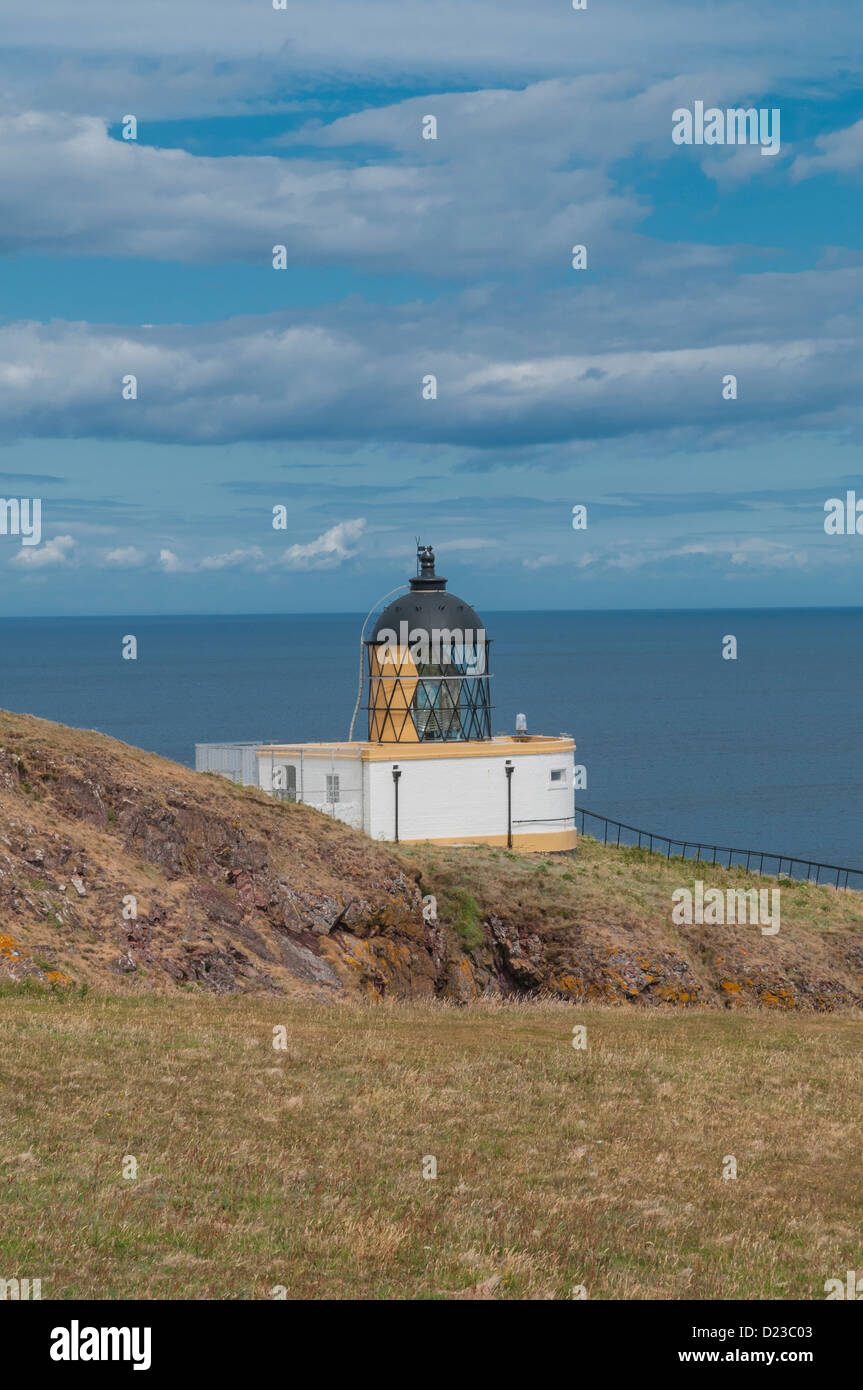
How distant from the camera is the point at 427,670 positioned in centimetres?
5359

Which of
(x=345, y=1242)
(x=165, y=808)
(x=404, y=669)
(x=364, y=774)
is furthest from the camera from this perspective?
(x=404, y=669)

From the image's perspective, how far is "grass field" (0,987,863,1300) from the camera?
11.7 metres

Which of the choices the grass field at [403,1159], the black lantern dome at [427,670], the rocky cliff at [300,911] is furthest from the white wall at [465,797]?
the grass field at [403,1159]

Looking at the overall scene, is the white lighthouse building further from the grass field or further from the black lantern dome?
the grass field

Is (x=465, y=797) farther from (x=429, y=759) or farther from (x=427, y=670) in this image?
(x=427, y=670)

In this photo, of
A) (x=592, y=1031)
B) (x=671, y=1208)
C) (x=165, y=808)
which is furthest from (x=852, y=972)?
(x=671, y=1208)

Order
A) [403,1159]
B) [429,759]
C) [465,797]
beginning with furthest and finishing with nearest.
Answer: [465,797]
[429,759]
[403,1159]

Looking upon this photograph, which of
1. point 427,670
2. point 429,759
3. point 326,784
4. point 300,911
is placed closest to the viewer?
point 300,911

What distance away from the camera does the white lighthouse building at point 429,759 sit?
49.5 meters

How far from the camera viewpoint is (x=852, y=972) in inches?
1521

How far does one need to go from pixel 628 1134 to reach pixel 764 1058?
6383 mm

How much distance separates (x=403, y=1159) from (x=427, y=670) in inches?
1538

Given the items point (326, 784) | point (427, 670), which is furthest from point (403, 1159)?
point (427, 670)
